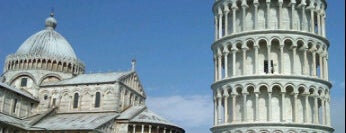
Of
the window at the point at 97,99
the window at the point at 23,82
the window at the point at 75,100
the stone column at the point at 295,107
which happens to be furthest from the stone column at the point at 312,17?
the window at the point at 23,82

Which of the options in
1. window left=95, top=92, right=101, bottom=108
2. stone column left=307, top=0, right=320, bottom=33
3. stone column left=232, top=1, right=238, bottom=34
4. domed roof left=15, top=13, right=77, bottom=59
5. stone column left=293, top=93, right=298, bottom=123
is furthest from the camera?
domed roof left=15, top=13, right=77, bottom=59

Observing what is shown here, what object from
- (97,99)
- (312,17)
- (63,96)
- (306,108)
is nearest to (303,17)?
(312,17)

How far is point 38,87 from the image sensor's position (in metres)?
51.1

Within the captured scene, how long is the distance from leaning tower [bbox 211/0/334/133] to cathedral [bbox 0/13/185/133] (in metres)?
16.1

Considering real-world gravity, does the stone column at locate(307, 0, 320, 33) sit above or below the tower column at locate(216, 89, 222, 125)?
above

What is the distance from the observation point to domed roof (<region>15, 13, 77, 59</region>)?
5385 centimetres

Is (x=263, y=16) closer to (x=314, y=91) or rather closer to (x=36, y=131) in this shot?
(x=314, y=91)

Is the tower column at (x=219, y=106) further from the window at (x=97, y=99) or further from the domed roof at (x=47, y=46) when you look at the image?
the domed roof at (x=47, y=46)

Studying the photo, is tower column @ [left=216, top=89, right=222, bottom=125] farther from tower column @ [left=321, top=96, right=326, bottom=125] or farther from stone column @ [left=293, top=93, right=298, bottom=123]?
tower column @ [left=321, top=96, right=326, bottom=125]

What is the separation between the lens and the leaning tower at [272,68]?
27.4 meters

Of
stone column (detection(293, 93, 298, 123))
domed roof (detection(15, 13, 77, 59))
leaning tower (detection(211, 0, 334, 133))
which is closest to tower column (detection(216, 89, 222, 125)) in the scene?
leaning tower (detection(211, 0, 334, 133))

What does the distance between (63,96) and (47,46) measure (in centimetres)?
812

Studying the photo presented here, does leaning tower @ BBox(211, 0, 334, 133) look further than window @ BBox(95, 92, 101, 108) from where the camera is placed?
No

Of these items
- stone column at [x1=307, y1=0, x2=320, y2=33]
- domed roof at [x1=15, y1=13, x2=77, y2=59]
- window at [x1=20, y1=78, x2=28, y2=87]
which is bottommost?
window at [x1=20, y1=78, x2=28, y2=87]
